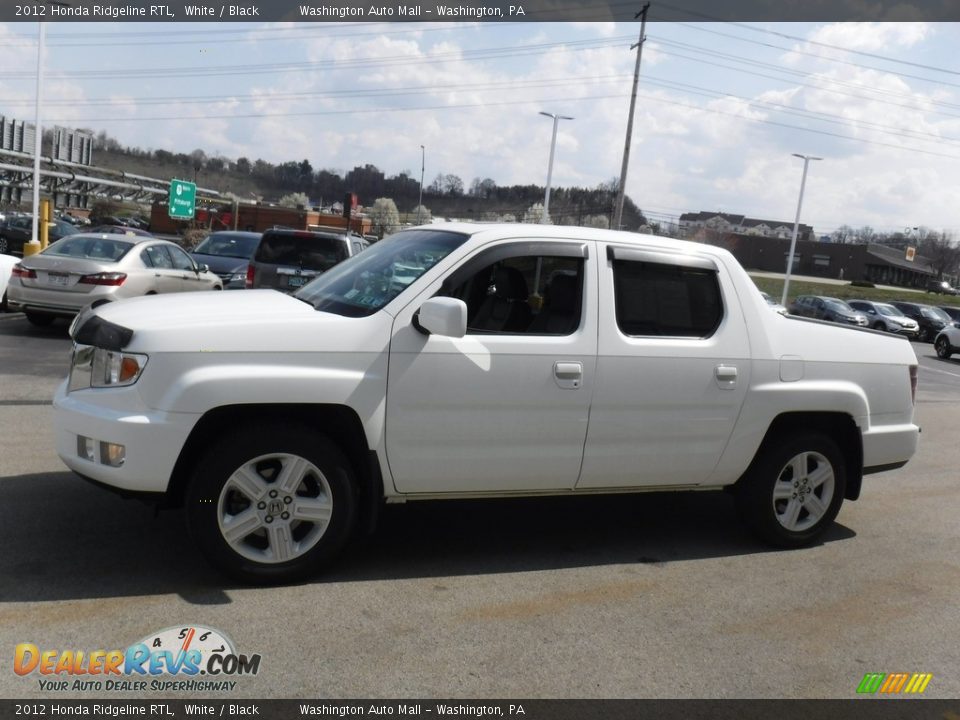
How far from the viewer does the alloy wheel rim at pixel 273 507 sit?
421cm

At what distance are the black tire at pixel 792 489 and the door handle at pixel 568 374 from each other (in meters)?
1.50

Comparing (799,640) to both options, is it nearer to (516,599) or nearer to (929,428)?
(516,599)

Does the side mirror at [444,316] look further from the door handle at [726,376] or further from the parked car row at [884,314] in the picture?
the parked car row at [884,314]

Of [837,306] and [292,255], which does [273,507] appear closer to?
[292,255]

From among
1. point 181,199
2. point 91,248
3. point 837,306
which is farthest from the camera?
point 837,306

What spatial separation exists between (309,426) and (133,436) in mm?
818

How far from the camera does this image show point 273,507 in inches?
168

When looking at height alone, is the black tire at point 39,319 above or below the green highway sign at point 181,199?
below

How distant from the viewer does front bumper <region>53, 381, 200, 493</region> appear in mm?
4023

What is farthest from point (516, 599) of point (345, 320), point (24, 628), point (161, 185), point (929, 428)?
point (161, 185)

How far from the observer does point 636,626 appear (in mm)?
4277
